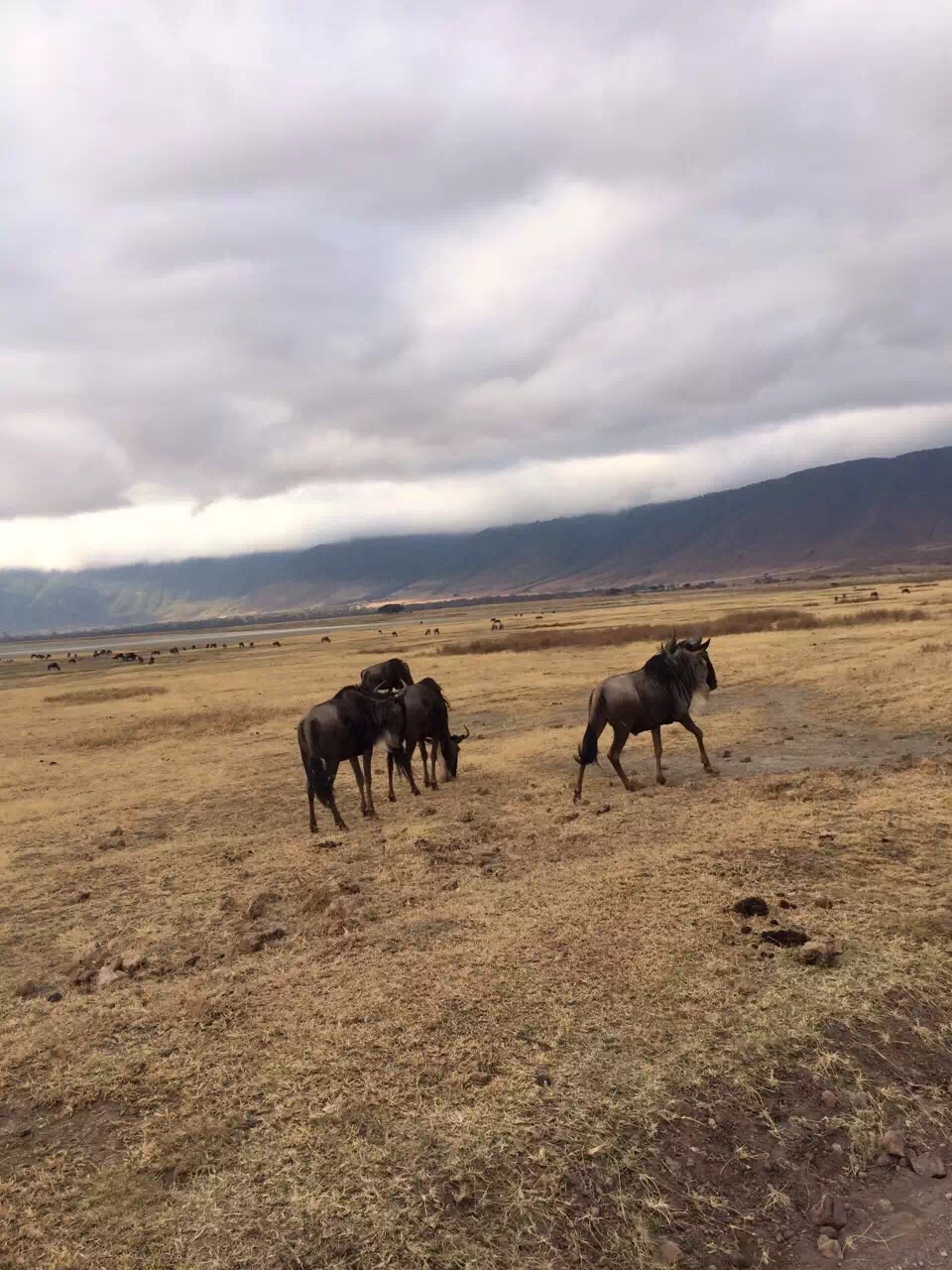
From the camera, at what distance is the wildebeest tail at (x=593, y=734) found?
1312 cm

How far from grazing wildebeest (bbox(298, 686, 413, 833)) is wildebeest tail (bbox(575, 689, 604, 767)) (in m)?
3.72

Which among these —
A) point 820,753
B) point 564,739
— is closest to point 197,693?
point 564,739

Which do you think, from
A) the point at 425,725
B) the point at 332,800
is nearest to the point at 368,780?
the point at 332,800

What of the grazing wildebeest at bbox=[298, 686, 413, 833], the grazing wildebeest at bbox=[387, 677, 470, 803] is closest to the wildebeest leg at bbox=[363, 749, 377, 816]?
the grazing wildebeest at bbox=[298, 686, 413, 833]

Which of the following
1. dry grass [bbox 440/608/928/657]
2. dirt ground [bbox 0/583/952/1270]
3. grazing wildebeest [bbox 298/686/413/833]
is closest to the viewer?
dirt ground [bbox 0/583/952/1270]

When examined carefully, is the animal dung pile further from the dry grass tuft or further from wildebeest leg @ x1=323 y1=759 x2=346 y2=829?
the dry grass tuft

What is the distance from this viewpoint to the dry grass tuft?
4006 cm

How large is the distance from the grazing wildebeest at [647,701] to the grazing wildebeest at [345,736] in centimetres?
380

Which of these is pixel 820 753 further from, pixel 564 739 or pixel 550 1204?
pixel 550 1204

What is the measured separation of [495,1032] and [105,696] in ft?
135

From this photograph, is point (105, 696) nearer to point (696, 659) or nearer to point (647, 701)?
point (647, 701)

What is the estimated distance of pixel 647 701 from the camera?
44.2 ft

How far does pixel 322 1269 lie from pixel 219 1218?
2.69 feet

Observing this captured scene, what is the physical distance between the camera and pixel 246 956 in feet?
26.2
